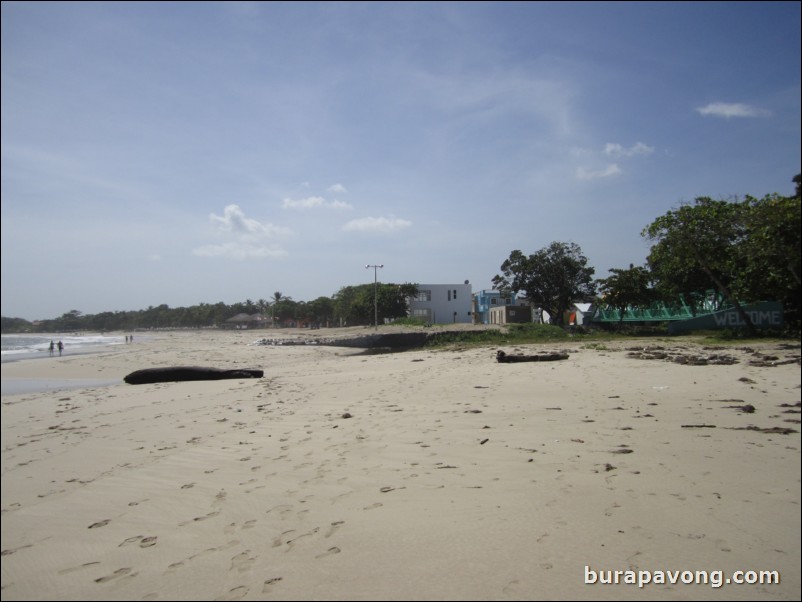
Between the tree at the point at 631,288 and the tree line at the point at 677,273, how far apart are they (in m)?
0.07

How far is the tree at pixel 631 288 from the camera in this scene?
33.5 meters

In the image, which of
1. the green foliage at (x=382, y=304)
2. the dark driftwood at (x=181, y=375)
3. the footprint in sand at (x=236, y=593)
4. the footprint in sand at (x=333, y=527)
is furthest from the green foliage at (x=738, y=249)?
the green foliage at (x=382, y=304)

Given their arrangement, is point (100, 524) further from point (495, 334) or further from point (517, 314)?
point (517, 314)

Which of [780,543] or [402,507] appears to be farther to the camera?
[402,507]

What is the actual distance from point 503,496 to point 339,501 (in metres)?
1.41

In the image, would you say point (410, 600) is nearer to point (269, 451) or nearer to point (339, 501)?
point (339, 501)

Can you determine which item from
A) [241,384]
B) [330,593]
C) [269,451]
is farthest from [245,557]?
[241,384]

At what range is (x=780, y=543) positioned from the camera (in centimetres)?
262

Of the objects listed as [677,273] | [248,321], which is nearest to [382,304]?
[677,273]

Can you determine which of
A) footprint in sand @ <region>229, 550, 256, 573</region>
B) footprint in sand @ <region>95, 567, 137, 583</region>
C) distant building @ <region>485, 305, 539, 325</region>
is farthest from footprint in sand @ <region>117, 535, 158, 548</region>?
distant building @ <region>485, 305, 539, 325</region>

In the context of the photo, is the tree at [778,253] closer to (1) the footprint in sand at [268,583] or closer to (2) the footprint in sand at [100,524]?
(1) the footprint in sand at [268,583]

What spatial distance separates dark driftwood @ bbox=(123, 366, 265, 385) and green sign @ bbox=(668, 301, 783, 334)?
13687 mm

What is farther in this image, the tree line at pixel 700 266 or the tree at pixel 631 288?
the tree at pixel 631 288

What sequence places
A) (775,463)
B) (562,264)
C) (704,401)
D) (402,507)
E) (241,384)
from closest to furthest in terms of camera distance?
(402,507) < (775,463) < (704,401) < (241,384) < (562,264)
